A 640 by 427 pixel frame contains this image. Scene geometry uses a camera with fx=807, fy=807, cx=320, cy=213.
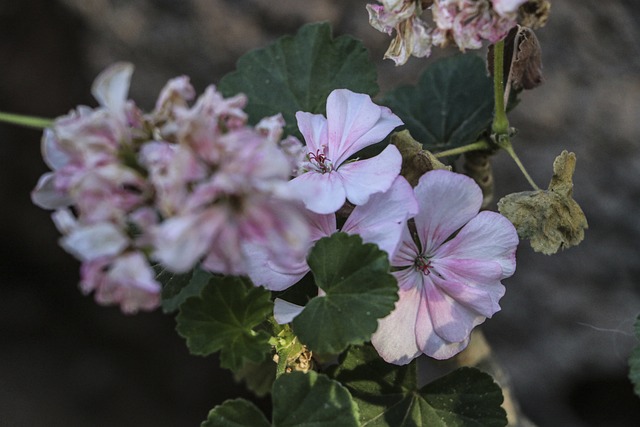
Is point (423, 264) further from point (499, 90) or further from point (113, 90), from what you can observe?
point (113, 90)

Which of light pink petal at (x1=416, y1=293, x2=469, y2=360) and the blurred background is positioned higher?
Answer: light pink petal at (x1=416, y1=293, x2=469, y2=360)

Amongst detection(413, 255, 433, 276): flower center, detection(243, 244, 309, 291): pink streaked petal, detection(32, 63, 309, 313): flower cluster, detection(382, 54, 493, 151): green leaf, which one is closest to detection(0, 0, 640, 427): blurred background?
detection(382, 54, 493, 151): green leaf

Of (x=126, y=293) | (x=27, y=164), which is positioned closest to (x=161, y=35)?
(x=27, y=164)

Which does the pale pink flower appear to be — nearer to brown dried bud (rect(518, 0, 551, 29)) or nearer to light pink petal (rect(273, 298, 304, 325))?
light pink petal (rect(273, 298, 304, 325))

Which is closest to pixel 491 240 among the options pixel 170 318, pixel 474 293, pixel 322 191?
pixel 474 293

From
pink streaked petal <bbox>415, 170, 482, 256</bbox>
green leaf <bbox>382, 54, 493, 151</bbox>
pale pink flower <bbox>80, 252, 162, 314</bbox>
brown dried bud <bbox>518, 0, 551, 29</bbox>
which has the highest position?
pale pink flower <bbox>80, 252, 162, 314</bbox>

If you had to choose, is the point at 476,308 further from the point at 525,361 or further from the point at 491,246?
the point at 525,361

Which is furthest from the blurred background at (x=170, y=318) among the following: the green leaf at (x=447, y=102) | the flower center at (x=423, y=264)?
the flower center at (x=423, y=264)

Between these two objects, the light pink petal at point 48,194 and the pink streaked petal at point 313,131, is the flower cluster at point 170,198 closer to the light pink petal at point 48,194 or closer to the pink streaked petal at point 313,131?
the light pink petal at point 48,194
